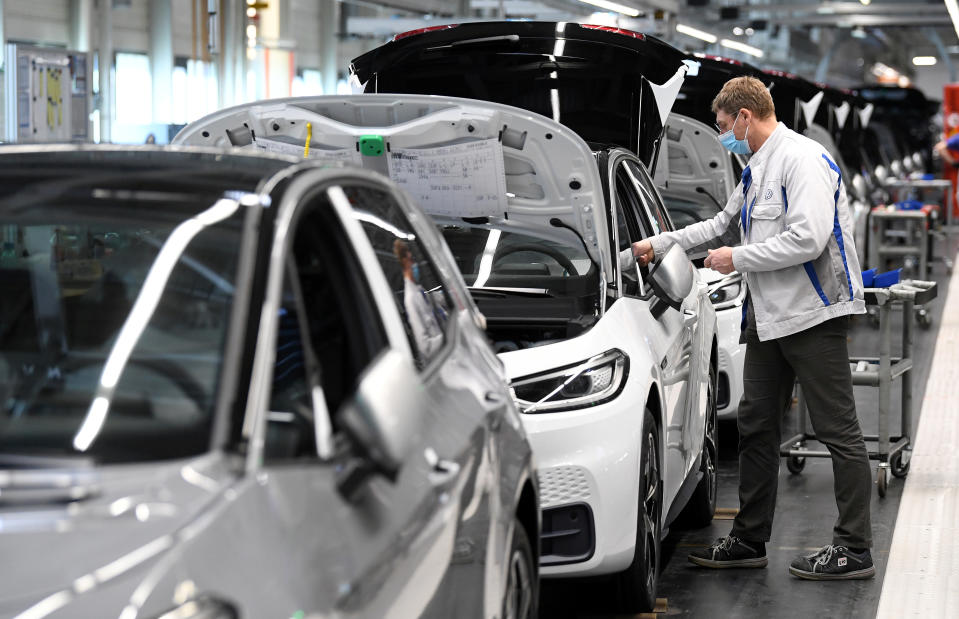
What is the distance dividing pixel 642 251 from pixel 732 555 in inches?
47.4

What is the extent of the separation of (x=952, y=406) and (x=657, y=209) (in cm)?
366

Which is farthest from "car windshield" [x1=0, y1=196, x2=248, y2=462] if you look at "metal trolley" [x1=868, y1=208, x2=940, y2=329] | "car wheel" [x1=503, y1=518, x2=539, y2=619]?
"metal trolley" [x1=868, y1=208, x2=940, y2=329]

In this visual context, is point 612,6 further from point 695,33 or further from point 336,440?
point 336,440

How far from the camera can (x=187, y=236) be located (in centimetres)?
253

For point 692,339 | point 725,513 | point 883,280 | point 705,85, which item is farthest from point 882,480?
point 705,85

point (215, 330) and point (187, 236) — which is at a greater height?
point (187, 236)

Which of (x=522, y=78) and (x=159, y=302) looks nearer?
(x=159, y=302)

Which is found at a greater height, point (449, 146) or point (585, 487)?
point (449, 146)

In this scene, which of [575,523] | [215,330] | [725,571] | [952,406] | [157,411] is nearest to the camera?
[157,411]

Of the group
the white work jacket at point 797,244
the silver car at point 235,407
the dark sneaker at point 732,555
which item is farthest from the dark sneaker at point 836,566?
the silver car at point 235,407

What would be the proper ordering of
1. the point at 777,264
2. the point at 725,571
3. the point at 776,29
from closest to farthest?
the point at 777,264 < the point at 725,571 < the point at 776,29

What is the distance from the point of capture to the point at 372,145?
4637 mm

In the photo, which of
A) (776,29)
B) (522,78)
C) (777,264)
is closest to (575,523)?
(777,264)

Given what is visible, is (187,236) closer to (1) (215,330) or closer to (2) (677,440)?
A: (1) (215,330)
